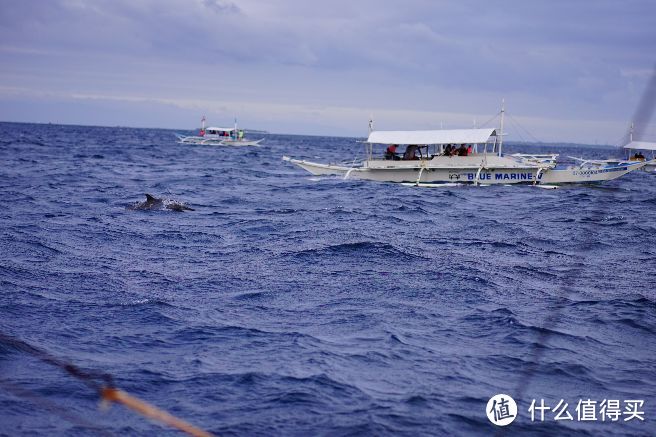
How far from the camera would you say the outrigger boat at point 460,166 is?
133ft

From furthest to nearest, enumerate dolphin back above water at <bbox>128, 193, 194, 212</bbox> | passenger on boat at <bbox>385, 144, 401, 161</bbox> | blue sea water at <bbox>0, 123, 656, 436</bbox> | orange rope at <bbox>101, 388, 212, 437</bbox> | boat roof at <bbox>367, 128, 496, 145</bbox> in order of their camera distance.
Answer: passenger on boat at <bbox>385, 144, 401, 161</bbox>
boat roof at <bbox>367, 128, 496, 145</bbox>
dolphin back above water at <bbox>128, 193, 194, 212</bbox>
blue sea water at <bbox>0, 123, 656, 436</bbox>
orange rope at <bbox>101, 388, 212, 437</bbox>

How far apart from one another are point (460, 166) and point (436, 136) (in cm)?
221

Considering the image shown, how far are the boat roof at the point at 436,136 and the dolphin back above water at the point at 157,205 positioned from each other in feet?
54.4

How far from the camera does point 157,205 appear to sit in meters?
28.0

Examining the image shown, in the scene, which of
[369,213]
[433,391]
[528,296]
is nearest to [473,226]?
[369,213]

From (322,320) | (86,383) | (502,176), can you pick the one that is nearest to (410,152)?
(502,176)

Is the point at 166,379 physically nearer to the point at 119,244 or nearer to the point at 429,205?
the point at 119,244

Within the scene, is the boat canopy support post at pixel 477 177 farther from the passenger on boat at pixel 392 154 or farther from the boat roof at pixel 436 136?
the passenger on boat at pixel 392 154

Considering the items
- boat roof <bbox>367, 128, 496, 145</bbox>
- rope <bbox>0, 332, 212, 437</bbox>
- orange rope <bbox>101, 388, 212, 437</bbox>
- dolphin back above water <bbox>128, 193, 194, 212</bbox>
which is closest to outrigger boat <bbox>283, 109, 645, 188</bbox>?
boat roof <bbox>367, 128, 496, 145</bbox>

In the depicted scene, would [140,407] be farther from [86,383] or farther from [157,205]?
[157,205]

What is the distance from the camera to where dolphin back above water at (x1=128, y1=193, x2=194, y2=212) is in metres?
27.8

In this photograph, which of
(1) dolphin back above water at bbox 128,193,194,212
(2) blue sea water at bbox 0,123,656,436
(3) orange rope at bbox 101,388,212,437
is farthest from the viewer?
(1) dolphin back above water at bbox 128,193,194,212

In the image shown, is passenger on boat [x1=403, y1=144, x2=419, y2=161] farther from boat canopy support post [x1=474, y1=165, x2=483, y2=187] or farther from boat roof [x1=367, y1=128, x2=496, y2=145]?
boat canopy support post [x1=474, y1=165, x2=483, y2=187]

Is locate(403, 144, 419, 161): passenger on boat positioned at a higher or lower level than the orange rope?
higher
